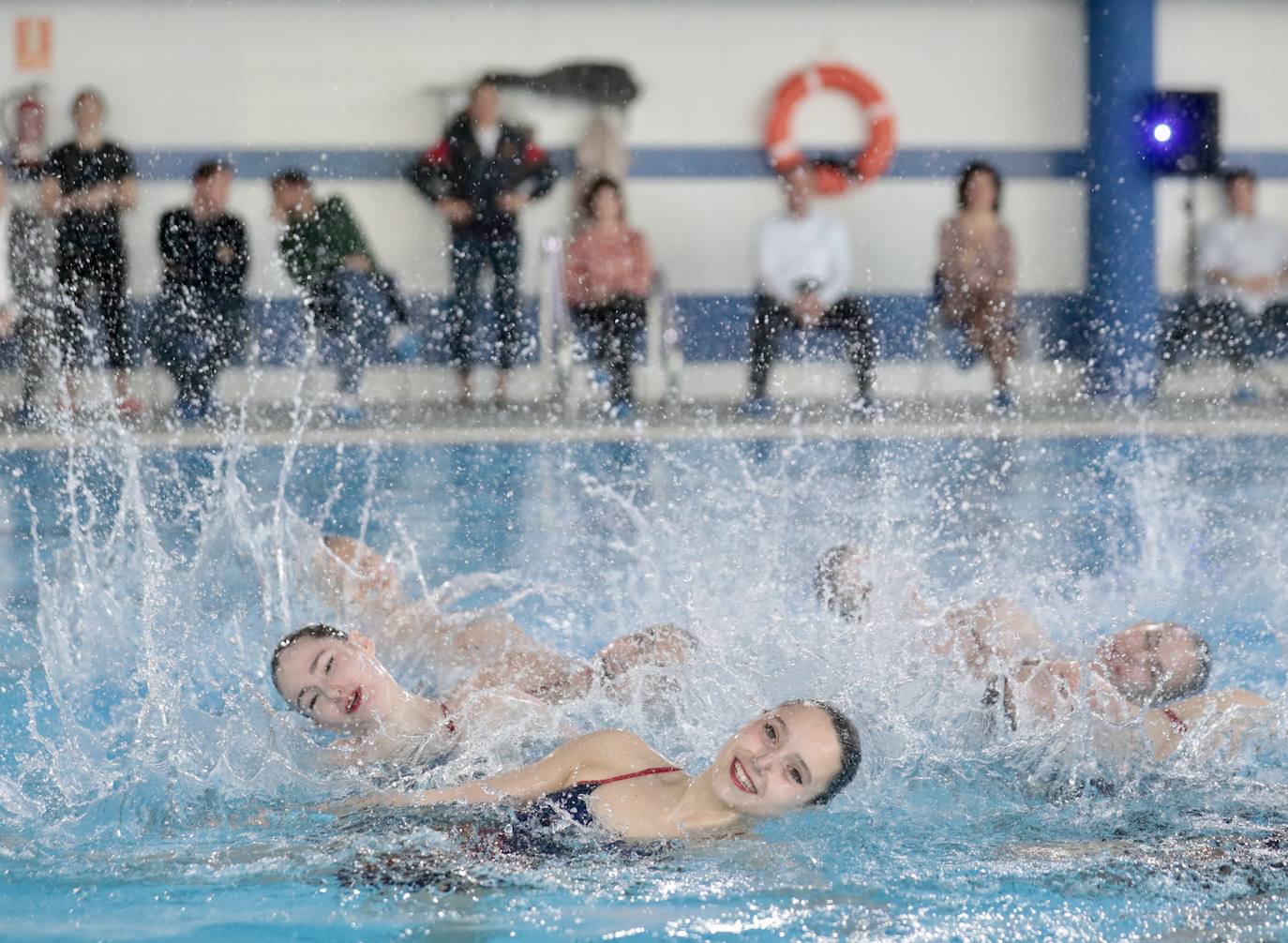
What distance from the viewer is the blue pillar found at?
11.3m

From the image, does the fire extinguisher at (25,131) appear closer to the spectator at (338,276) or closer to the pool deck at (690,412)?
the pool deck at (690,412)

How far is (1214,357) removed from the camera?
11.4 metres

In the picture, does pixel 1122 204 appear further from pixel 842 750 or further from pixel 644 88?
pixel 842 750

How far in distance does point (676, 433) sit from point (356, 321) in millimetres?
3018

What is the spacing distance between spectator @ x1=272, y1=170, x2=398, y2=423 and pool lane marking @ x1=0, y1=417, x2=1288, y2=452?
0.91 m

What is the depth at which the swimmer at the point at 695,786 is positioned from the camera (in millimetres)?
3240

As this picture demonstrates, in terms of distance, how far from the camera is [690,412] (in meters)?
10.2

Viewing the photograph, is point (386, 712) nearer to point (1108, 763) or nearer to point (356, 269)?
point (1108, 763)

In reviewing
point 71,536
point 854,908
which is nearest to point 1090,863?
point 854,908

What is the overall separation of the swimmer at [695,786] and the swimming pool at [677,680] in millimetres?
100

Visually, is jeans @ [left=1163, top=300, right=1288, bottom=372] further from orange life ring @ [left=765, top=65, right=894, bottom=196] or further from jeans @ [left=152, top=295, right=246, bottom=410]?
jeans @ [left=152, top=295, right=246, bottom=410]

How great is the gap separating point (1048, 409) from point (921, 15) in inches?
141

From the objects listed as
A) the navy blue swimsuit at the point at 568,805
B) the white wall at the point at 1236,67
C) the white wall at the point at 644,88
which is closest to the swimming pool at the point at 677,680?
the navy blue swimsuit at the point at 568,805

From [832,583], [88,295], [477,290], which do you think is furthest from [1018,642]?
[88,295]
